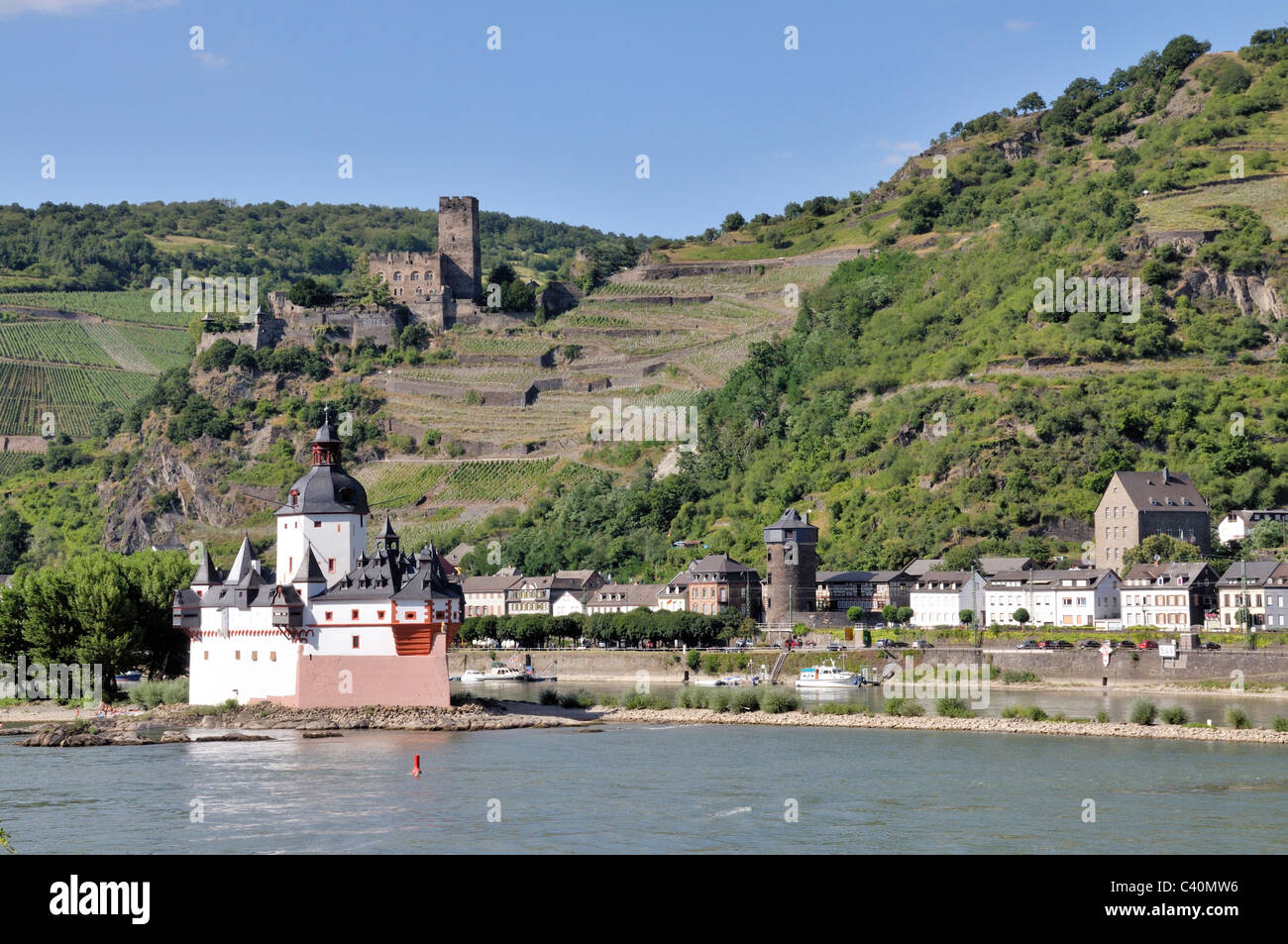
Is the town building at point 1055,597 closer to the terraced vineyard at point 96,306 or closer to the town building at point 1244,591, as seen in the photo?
the town building at point 1244,591

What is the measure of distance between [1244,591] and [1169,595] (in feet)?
16.6

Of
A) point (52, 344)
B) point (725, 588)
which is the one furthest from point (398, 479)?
point (52, 344)

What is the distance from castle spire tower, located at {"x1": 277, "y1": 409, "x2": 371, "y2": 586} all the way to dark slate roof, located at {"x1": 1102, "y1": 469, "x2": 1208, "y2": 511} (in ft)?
156

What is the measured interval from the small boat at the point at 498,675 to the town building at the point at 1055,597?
2575 cm

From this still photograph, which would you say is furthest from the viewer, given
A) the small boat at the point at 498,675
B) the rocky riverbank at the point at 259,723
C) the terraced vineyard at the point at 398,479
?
the terraced vineyard at the point at 398,479

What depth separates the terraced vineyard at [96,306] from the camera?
18462 centimetres

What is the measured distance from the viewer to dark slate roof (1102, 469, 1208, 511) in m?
91.8

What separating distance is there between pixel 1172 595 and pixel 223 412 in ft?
290

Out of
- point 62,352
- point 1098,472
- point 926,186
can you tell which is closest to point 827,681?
point 1098,472

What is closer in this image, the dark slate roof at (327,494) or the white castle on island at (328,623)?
the white castle on island at (328,623)

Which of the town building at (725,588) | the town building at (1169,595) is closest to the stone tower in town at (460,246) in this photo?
the town building at (725,588)

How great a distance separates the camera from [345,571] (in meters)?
61.5

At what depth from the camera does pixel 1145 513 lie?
91312 millimetres

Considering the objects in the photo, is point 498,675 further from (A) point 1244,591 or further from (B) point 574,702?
(A) point 1244,591
